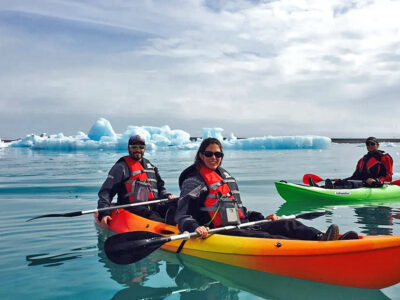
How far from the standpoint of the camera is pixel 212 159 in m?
4.16

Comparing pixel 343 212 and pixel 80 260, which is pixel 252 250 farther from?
pixel 343 212

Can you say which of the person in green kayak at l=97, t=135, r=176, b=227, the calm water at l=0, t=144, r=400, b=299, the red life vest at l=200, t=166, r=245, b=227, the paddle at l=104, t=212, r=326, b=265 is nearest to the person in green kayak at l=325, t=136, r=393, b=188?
the calm water at l=0, t=144, r=400, b=299

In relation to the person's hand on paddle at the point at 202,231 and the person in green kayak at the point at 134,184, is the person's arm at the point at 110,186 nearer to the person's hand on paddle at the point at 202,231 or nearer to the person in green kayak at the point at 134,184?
the person in green kayak at the point at 134,184

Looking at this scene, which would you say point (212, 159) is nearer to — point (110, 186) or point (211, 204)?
point (211, 204)

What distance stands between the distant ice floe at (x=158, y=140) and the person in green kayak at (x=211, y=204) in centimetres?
3097

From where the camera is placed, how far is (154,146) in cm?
3550

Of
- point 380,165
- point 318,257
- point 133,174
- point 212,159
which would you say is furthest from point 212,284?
point 380,165

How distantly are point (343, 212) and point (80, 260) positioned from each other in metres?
5.02

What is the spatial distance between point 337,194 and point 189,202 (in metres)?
5.28

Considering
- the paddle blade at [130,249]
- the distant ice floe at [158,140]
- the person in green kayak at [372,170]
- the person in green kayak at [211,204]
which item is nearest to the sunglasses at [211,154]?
the person in green kayak at [211,204]

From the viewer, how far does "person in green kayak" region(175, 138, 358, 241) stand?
405 centimetres

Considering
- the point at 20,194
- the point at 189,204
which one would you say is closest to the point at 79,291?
the point at 189,204

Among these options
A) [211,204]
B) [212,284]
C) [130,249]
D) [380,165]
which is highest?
[380,165]

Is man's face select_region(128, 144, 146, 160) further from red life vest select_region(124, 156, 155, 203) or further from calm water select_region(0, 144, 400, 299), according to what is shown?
calm water select_region(0, 144, 400, 299)
